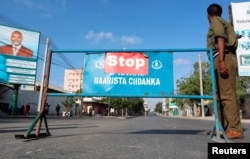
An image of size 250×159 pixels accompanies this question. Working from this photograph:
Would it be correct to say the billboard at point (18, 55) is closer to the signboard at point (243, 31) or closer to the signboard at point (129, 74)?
the signboard at point (243, 31)

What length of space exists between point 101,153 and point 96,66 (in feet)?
8.81

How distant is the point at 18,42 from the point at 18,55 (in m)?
1.55

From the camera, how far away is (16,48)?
29844 mm

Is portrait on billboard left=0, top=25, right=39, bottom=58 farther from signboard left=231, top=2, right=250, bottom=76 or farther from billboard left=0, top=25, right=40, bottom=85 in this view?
signboard left=231, top=2, right=250, bottom=76

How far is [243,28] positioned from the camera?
18.0 metres

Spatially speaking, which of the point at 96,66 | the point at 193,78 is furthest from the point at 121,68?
the point at 193,78

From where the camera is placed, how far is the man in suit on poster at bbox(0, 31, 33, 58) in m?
29.2

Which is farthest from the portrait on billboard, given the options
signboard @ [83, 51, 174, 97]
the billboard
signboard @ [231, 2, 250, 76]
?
signboard @ [83, 51, 174, 97]

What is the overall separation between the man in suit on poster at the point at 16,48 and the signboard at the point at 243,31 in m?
20.8

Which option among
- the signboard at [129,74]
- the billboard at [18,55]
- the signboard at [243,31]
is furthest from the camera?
the billboard at [18,55]

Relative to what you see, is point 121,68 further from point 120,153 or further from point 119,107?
point 119,107

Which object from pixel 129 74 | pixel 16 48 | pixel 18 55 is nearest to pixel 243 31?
pixel 129 74

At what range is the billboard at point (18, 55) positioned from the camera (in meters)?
28.5

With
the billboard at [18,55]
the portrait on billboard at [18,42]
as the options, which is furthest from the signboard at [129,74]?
the portrait on billboard at [18,42]
